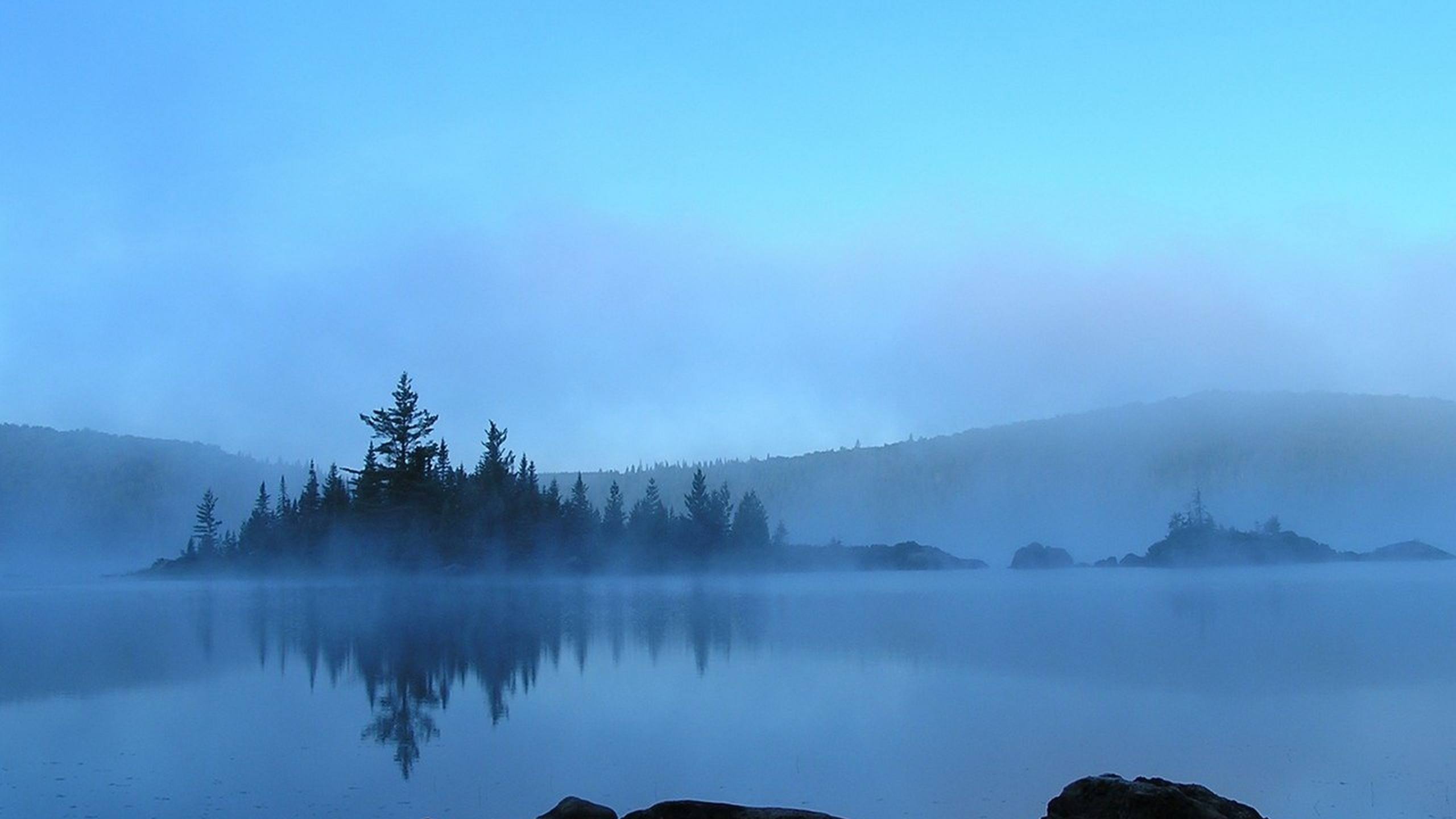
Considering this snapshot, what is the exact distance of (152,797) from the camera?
11.0 meters

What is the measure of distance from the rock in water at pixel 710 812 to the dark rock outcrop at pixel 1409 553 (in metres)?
100

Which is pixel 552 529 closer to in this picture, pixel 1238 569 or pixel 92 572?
pixel 1238 569

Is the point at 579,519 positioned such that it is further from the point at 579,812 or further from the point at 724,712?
the point at 579,812

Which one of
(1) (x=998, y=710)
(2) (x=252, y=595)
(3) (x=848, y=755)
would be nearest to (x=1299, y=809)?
(3) (x=848, y=755)

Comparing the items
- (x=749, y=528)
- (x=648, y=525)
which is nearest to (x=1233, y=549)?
(x=749, y=528)

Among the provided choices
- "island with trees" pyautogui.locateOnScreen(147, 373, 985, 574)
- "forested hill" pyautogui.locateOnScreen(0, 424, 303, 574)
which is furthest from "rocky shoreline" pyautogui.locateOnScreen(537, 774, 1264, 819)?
"forested hill" pyautogui.locateOnScreen(0, 424, 303, 574)

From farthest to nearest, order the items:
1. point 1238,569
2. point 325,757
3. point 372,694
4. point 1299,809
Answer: point 1238,569
point 372,694
point 325,757
point 1299,809

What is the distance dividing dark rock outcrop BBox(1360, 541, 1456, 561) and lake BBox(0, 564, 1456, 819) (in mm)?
71544

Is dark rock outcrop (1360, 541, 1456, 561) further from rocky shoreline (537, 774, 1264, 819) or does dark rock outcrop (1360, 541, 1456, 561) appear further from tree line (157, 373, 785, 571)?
rocky shoreline (537, 774, 1264, 819)

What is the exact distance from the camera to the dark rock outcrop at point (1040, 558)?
9731cm

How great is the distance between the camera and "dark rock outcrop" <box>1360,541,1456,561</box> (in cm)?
9656

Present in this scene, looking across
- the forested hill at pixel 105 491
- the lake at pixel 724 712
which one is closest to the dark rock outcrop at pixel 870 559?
the lake at pixel 724 712

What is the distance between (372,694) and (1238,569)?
6859cm

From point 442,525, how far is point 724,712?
56288 millimetres
